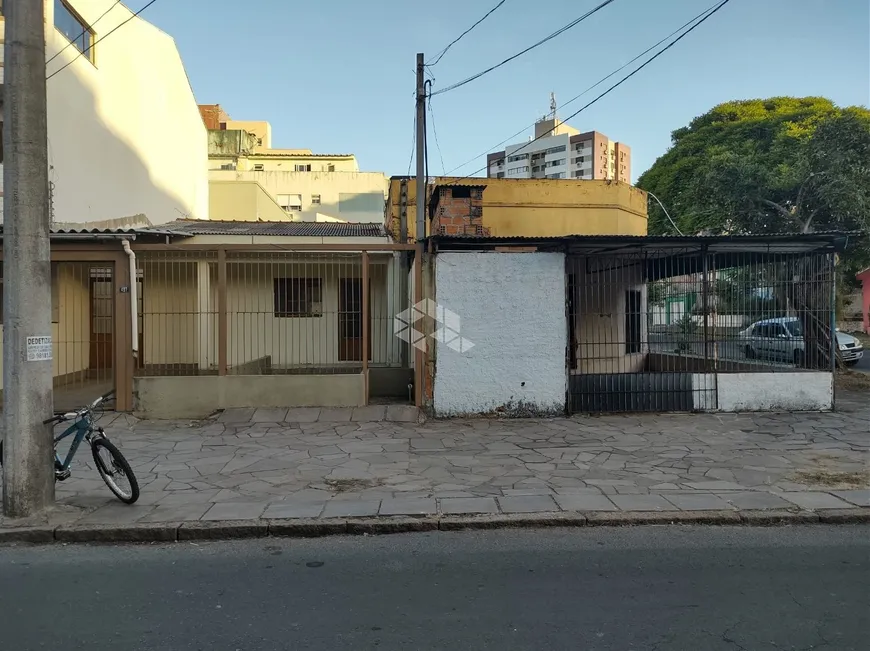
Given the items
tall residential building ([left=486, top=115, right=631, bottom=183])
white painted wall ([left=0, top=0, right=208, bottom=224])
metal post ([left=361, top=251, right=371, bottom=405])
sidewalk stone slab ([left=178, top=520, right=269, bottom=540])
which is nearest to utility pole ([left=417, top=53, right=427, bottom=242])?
metal post ([left=361, top=251, right=371, bottom=405])

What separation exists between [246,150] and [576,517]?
126 feet

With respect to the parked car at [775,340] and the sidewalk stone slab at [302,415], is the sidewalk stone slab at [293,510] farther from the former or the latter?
the parked car at [775,340]

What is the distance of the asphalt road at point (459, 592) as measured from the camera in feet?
10.4

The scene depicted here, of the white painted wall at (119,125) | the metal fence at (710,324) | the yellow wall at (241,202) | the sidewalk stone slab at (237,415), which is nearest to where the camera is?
the sidewalk stone slab at (237,415)

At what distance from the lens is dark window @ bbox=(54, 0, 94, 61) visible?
13211 mm

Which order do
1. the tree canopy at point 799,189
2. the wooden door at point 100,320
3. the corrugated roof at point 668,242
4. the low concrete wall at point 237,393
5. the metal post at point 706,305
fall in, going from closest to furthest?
the corrugated roof at point 668,242 < the low concrete wall at point 237,393 < the metal post at point 706,305 < the wooden door at point 100,320 < the tree canopy at point 799,189

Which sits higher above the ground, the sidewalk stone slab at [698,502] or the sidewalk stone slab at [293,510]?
the sidewalk stone slab at [293,510]

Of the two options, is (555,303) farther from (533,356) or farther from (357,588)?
(357,588)

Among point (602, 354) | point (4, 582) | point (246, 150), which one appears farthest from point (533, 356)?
point (246, 150)

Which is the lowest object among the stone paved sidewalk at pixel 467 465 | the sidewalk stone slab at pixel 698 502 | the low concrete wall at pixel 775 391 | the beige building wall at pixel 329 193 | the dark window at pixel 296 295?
the sidewalk stone slab at pixel 698 502

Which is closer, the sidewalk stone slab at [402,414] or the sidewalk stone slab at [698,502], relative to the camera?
the sidewalk stone slab at [698,502]

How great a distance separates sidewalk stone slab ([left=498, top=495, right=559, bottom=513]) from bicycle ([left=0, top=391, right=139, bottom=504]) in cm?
335

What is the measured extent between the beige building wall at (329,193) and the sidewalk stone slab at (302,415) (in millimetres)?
28317

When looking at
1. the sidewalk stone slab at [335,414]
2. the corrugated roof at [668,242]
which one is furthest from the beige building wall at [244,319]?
the corrugated roof at [668,242]
